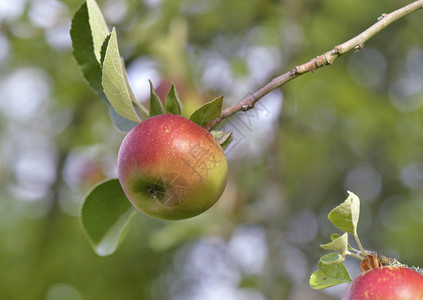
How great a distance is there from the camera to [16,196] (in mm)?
4922

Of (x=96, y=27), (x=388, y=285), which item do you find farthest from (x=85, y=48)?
(x=388, y=285)

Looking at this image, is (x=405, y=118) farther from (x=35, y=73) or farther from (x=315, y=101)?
(x=35, y=73)

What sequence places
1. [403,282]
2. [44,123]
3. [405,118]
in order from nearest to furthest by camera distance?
[403,282] → [405,118] → [44,123]

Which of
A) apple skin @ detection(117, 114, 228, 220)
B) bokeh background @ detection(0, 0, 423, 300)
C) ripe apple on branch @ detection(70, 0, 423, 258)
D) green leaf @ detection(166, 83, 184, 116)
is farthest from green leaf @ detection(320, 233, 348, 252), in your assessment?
bokeh background @ detection(0, 0, 423, 300)

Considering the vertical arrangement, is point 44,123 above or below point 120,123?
below

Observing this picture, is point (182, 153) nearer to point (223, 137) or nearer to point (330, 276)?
point (223, 137)

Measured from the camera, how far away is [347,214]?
0.84 m

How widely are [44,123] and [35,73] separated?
1.81 feet

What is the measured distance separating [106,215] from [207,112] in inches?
13.5

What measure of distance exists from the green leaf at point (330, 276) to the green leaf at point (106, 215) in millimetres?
420

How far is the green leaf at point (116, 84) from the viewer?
34.8 inches

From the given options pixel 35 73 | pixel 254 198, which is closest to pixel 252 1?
pixel 254 198

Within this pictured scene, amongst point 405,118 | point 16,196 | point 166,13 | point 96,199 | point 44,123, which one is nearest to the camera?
point 96,199

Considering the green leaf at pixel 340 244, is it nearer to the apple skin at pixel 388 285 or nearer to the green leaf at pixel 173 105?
the apple skin at pixel 388 285
